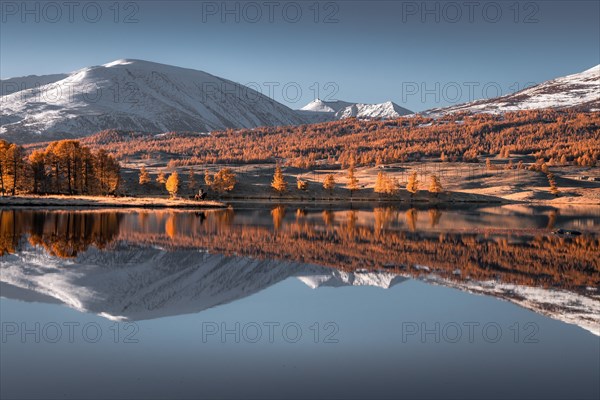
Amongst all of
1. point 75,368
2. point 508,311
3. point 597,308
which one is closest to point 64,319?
point 75,368

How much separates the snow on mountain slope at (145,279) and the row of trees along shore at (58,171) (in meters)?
78.3

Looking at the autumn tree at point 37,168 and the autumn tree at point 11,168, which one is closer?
the autumn tree at point 11,168

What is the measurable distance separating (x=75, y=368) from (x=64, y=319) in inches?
225

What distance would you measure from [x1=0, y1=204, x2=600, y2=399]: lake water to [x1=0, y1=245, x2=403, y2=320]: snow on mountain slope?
0.12 metres

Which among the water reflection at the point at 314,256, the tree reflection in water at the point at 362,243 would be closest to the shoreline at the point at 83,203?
the tree reflection in water at the point at 362,243

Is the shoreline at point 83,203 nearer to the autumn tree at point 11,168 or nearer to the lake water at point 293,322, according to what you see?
the autumn tree at point 11,168

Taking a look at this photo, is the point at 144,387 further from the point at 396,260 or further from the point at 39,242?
the point at 39,242

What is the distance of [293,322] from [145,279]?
36.7 ft

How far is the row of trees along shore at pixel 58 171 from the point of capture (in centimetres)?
10925

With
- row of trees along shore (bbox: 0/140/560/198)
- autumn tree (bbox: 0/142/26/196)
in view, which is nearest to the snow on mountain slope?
autumn tree (bbox: 0/142/26/196)

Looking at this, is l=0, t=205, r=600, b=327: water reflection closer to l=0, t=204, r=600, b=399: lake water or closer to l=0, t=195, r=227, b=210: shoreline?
l=0, t=204, r=600, b=399: lake water

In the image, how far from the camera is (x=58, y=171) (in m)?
120

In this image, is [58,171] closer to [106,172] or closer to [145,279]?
[106,172]

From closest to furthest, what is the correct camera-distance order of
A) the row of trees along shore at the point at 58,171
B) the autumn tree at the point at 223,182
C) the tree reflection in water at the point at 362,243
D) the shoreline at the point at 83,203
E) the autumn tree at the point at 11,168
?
1. the tree reflection in water at the point at 362,243
2. the shoreline at the point at 83,203
3. the autumn tree at the point at 11,168
4. the row of trees along shore at the point at 58,171
5. the autumn tree at the point at 223,182
